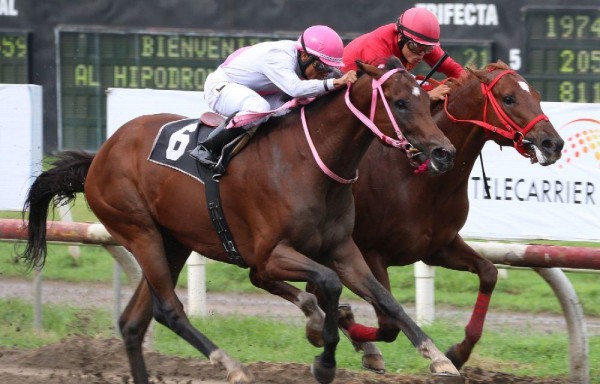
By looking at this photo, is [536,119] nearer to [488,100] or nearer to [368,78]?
[488,100]

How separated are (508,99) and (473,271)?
941mm

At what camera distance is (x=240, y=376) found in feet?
19.0

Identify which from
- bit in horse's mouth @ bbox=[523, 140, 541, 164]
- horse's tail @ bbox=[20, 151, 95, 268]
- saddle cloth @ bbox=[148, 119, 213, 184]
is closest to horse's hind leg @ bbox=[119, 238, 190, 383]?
saddle cloth @ bbox=[148, 119, 213, 184]

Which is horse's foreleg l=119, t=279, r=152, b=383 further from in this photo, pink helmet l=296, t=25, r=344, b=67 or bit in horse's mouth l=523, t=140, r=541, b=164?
bit in horse's mouth l=523, t=140, r=541, b=164

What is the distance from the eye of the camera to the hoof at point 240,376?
5797 millimetres

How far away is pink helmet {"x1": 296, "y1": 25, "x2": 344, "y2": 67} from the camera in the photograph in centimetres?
568

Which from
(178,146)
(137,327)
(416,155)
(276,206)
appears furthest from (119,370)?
(416,155)

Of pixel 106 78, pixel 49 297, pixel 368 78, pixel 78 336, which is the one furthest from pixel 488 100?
pixel 106 78

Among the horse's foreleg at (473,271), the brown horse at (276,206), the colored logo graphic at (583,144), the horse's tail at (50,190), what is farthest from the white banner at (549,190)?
the horse's tail at (50,190)

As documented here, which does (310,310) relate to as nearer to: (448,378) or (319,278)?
(319,278)

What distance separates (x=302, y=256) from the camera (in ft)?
18.2

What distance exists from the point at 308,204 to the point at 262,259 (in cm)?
37

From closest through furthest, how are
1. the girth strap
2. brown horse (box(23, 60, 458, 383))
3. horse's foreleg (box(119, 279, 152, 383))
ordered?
brown horse (box(23, 60, 458, 383)) → the girth strap → horse's foreleg (box(119, 279, 152, 383))

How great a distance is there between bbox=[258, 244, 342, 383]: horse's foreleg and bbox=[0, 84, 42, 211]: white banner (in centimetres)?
240
